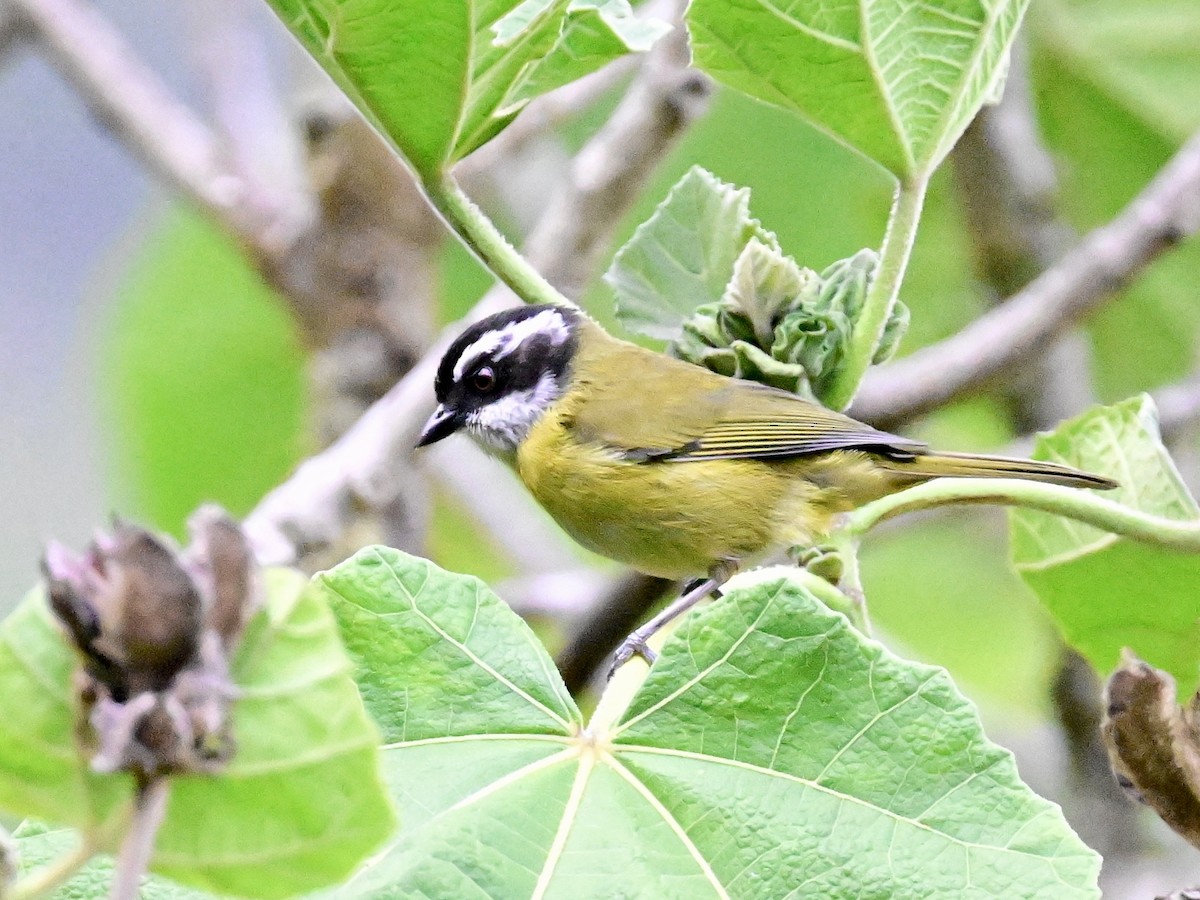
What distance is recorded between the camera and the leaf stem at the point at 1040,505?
1771mm

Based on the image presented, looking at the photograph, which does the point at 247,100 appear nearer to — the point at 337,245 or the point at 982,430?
the point at 337,245

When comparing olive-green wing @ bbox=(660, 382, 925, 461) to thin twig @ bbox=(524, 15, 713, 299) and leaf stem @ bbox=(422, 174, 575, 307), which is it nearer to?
thin twig @ bbox=(524, 15, 713, 299)

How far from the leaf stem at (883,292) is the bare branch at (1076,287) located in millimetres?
976

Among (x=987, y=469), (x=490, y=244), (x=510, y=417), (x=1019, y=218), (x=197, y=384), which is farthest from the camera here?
(x=197, y=384)

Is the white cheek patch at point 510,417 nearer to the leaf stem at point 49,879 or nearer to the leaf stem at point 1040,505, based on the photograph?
the leaf stem at point 1040,505

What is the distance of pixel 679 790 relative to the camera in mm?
1552

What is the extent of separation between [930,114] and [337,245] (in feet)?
7.29

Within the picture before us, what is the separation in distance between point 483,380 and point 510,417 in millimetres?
128

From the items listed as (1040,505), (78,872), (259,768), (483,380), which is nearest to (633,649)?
(1040,505)

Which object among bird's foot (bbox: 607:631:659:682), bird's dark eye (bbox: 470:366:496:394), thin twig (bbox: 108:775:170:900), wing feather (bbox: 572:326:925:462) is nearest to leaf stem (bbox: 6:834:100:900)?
thin twig (bbox: 108:775:170:900)

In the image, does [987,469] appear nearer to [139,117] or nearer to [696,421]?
[696,421]

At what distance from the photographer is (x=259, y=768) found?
998 mm

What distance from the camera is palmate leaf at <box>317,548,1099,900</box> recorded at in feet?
4.79

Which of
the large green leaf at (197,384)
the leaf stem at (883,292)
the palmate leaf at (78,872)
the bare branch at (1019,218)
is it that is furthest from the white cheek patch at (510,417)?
the palmate leaf at (78,872)
